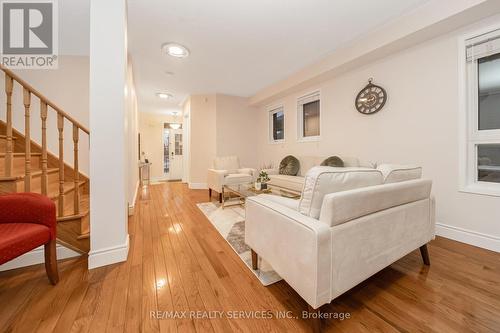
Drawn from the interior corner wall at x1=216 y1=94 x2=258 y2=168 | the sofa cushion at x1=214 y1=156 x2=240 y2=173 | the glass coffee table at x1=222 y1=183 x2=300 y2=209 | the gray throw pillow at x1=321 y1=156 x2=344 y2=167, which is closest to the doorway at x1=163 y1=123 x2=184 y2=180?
the interior corner wall at x1=216 y1=94 x2=258 y2=168

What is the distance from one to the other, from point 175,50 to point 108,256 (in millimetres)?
2892

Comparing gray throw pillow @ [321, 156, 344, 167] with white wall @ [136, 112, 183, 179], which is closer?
gray throw pillow @ [321, 156, 344, 167]

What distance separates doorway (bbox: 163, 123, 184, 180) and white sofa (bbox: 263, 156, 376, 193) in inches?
189

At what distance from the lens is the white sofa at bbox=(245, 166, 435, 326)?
3.27ft

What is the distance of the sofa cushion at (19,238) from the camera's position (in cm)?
115

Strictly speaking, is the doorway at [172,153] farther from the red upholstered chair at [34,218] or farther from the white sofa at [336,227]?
the white sofa at [336,227]

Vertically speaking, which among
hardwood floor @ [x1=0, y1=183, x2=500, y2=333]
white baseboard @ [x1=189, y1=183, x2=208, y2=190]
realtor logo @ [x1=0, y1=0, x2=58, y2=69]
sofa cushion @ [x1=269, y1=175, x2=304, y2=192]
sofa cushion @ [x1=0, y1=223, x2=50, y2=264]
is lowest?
hardwood floor @ [x1=0, y1=183, x2=500, y2=333]

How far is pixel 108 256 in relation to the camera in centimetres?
173

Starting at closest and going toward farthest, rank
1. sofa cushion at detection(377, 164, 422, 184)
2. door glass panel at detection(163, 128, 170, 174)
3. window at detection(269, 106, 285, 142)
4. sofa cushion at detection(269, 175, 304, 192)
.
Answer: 1. sofa cushion at detection(377, 164, 422, 184)
2. sofa cushion at detection(269, 175, 304, 192)
3. window at detection(269, 106, 285, 142)
4. door glass panel at detection(163, 128, 170, 174)

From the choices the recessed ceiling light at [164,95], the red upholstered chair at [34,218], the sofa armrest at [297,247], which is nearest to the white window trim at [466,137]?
the sofa armrest at [297,247]

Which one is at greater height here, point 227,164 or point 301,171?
point 227,164

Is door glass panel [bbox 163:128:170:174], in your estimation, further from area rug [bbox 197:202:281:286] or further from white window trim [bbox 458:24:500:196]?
white window trim [bbox 458:24:500:196]

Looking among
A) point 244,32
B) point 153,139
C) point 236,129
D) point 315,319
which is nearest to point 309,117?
point 236,129

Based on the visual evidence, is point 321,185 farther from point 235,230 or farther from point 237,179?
point 237,179
